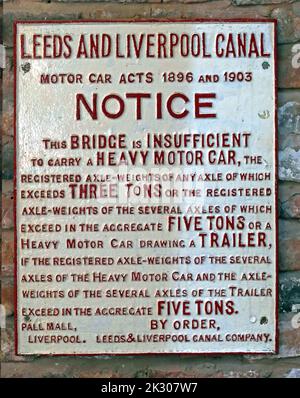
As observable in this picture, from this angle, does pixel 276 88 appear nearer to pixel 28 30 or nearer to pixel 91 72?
pixel 91 72

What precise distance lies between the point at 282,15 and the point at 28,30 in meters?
0.79

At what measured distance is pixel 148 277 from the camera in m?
2.03

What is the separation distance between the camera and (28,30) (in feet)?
6.68

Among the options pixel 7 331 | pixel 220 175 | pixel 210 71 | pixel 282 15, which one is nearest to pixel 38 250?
pixel 7 331

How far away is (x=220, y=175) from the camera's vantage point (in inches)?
79.5

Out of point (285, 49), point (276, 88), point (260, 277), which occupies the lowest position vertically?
point (260, 277)

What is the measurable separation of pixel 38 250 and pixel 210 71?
76 cm

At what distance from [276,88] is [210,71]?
8.3 inches

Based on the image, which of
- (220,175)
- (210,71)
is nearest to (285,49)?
Result: (210,71)

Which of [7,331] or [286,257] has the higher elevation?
[286,257]

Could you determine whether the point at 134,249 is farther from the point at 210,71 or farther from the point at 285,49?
the point at 285,49

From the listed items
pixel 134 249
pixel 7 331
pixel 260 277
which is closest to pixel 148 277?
pixel 134 249
